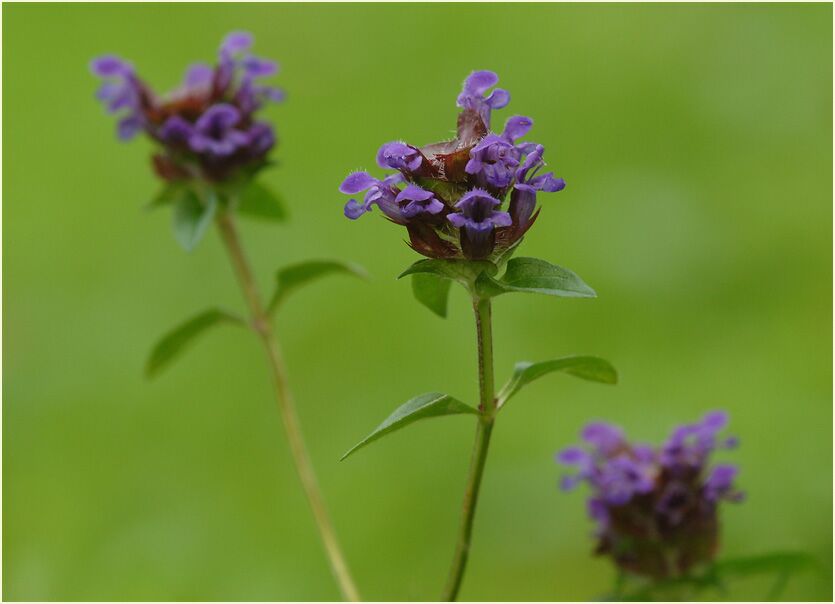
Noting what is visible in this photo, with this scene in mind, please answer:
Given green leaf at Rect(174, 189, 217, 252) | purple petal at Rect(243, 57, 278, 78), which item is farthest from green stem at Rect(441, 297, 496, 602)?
purple petal at Rect(243, 57, 278, 78)

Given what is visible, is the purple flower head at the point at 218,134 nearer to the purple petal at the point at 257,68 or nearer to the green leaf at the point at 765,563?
the purple petal at the point at 257,68

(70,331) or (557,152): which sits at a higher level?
(557,152)

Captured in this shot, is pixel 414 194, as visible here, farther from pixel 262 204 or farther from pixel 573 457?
pixel 262 204

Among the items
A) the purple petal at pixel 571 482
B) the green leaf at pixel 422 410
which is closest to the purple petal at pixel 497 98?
the green leaf at pixel 422 410

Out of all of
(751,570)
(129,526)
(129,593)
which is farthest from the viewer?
(129,526)

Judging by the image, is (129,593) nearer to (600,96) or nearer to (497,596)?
(497,596)

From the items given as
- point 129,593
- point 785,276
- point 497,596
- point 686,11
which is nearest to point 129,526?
point 129,593

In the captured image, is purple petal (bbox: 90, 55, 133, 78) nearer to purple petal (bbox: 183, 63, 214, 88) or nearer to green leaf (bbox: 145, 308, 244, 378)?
purple petal (bbox: 183, 63, 214, 88)
